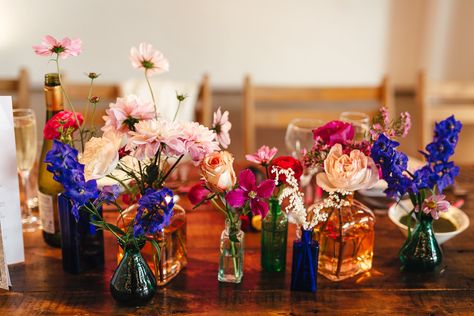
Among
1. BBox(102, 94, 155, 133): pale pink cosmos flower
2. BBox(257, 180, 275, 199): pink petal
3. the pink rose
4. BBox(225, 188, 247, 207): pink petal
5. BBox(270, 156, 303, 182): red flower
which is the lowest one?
BBox(225, 188, 247, 207): pink petal

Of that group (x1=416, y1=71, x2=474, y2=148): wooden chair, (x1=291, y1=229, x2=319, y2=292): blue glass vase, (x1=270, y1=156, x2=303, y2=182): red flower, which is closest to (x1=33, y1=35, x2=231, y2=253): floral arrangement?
(x1=270, y1=156, x2=303, y2=182): red flower

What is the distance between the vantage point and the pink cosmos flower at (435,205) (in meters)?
0.99

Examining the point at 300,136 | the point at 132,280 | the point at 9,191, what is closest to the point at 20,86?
the point at 9,191

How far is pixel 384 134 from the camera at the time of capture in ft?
3.12

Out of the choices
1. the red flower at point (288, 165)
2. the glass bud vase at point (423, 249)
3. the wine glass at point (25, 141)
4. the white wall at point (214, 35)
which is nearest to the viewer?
the red flower at point (288, 165)

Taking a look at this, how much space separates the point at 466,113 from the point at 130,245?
1.60m

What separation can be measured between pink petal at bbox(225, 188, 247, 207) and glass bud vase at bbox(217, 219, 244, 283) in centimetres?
8

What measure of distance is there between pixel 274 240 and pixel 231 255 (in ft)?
0.29

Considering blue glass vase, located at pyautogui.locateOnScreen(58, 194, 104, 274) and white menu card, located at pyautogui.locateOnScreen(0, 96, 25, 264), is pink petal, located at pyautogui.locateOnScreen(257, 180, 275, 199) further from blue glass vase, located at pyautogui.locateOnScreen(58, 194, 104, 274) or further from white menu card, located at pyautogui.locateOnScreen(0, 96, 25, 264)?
white menu card, located at pyautogui.locateOnScreen(0, 96, 25, 264)

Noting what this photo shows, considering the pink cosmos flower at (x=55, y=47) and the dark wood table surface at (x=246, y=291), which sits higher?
the pink cosmos flower at (x=55, y=47)

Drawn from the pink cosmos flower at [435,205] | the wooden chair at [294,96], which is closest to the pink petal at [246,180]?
the pink cosmos flower at [435,205]

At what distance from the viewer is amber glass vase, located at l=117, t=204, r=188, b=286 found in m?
0.99

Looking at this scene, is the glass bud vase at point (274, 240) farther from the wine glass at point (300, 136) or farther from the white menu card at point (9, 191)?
the white menu card at point (9, 191)

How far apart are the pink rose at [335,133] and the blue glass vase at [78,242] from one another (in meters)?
0.42
